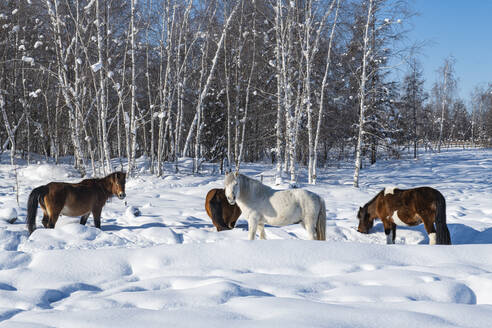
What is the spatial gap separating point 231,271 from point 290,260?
0.67 m

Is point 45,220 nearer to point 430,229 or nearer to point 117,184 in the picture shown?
point 117,184

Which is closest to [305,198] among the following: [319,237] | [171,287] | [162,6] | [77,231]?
[319,237]

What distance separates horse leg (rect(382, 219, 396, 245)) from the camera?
6.32 m

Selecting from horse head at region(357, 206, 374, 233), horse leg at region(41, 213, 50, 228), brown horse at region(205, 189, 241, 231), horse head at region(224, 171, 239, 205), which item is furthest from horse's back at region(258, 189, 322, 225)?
horse leg at region(41, 213, 50, 228)

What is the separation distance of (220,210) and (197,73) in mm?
16500

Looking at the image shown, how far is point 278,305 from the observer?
2598 mm

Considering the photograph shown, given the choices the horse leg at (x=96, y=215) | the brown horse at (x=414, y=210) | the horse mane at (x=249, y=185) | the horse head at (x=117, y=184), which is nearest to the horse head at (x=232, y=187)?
the horse mane at (x=249, y=185)

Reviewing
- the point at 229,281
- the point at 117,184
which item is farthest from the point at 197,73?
the point at 229,281

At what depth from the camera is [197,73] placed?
21594 millimetres

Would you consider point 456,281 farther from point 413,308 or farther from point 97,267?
point 97,267

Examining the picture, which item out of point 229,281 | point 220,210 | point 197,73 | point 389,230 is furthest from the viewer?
point 197,73

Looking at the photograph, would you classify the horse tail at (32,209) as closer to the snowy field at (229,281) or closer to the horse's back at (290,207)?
the snowy field at (229,281)

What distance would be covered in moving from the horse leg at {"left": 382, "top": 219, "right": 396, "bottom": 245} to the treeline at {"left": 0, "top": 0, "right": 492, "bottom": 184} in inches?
268

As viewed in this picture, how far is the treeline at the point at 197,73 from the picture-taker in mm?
13484
